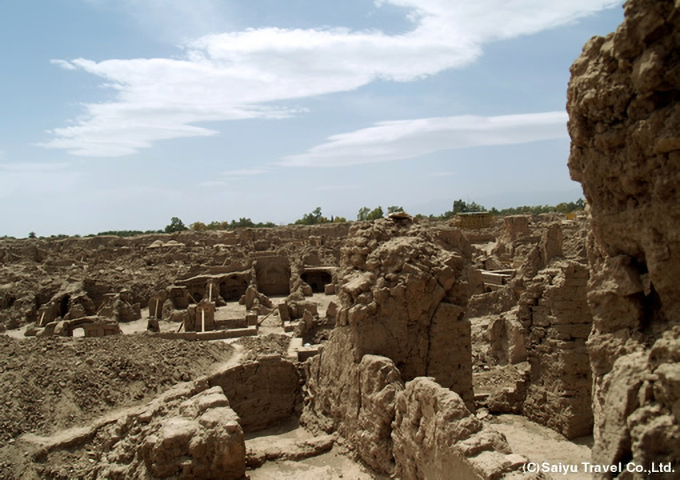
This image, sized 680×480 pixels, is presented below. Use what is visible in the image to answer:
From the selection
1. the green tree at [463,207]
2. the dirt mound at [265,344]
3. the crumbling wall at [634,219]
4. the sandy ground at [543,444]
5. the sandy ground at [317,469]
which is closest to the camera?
the crumbling wall at [634,219]

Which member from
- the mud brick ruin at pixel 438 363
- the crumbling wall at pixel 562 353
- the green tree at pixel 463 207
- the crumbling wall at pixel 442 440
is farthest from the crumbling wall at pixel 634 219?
the green tree at pixel 463 207

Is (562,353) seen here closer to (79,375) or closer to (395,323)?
(395,323)

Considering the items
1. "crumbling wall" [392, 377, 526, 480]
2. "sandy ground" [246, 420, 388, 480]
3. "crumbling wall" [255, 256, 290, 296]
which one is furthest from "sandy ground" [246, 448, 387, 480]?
"crumbling wall" [255, 256, 290, 296]

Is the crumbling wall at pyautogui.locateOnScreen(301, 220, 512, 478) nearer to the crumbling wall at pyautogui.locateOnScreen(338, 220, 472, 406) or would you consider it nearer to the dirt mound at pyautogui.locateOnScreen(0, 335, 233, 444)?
the crumbling wall at pyautogui.locateOnScreen(338, 220, 472, 406)

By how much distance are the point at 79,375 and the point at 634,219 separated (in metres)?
12.0

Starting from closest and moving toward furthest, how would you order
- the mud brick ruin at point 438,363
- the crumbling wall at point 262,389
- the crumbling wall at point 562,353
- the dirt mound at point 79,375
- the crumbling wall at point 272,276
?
the mud brick ruin at point 438,363
the crumbling wall at point 562,353
the crumbling wall at point 262,389
the dirt mound at point 79,375
the crumbling wall at point 272,276

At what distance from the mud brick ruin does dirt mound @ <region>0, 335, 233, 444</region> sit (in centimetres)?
4

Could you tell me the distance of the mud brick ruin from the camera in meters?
3.87

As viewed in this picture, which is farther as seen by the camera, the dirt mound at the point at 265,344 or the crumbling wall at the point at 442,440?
the dirt mound at the point at 265,344

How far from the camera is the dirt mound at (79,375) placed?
11.2m

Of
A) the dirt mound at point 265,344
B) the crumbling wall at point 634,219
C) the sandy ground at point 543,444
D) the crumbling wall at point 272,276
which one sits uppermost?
the crumbling wall at point 634,219

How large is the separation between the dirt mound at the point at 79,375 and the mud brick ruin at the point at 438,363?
0.15 feet

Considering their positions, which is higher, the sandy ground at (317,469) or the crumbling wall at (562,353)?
the crumbling wall at (562,353)

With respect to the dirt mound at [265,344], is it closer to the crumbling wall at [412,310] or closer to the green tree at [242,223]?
the crumbling wall at [412,310]
